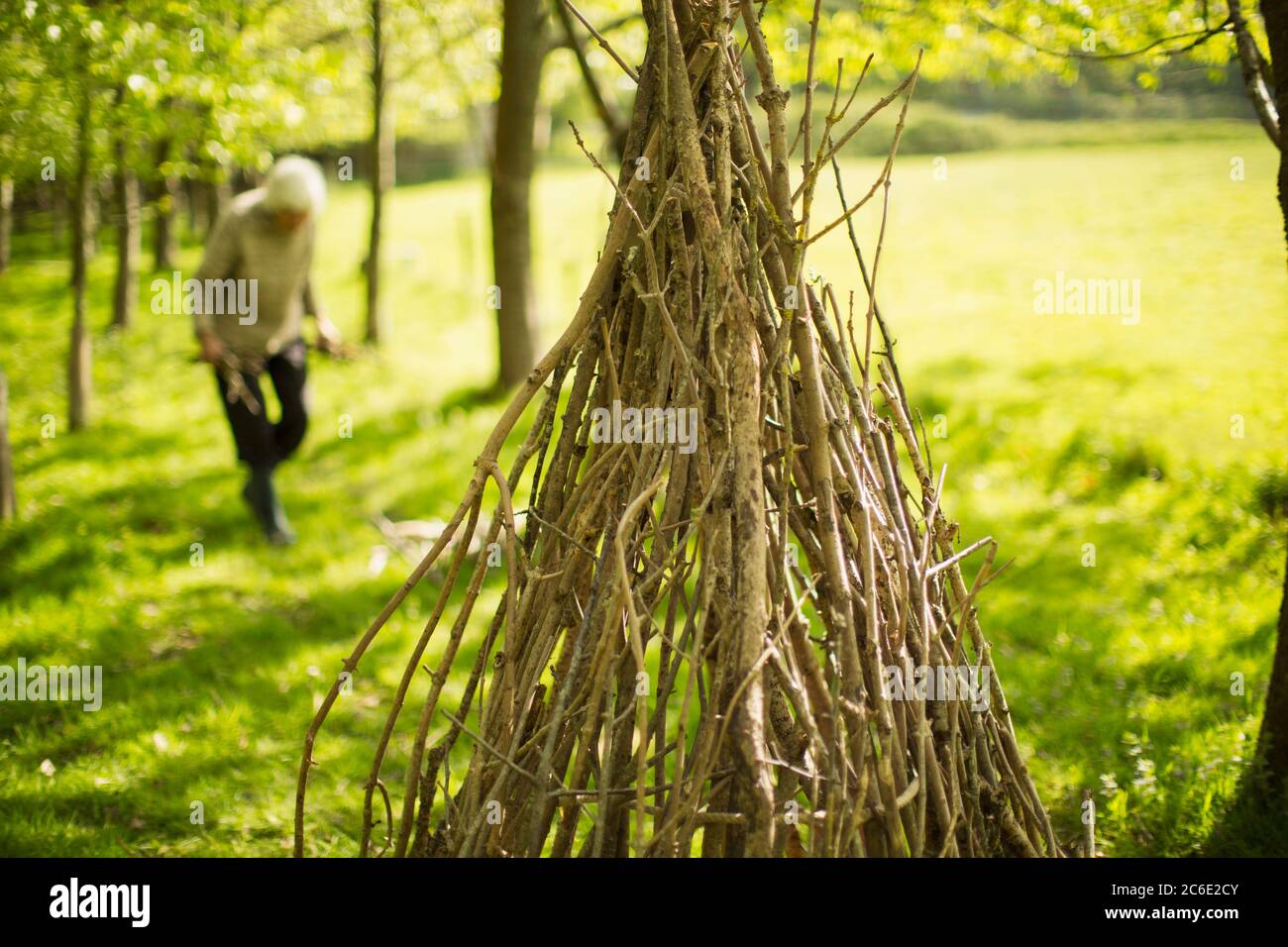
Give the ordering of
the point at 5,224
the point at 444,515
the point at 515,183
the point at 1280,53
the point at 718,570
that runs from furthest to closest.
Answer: the point at 5,224, the point at 515,183, the point at 444,515, the point at 1280,53, the point at 718,570

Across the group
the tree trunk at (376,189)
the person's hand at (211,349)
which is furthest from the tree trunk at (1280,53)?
the tree trunk at (376,189)

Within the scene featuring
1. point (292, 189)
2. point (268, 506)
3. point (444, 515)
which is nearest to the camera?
point (292, 189)

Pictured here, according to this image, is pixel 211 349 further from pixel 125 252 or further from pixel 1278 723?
pixel 125 252

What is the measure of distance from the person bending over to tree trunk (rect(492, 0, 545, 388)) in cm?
258

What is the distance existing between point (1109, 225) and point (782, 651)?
631 inches

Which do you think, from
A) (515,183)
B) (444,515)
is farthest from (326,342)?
(515,183)

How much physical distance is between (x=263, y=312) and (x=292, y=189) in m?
0.79

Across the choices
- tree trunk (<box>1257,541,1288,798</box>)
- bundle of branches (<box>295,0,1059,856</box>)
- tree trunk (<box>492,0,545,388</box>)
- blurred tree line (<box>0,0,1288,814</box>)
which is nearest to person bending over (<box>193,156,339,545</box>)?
blurred tree line (<box>0,0,1288,814</box>)

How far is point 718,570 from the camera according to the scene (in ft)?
7.91

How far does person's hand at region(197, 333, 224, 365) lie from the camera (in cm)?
Answer: 583
